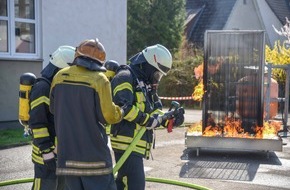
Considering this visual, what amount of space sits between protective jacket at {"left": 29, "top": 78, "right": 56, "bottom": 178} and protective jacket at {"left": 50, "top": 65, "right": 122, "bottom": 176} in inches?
16.5

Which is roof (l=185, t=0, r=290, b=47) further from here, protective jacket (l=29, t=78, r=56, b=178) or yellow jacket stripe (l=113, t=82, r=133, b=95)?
protective jacket (l=29, t=78, r=56, b=178)

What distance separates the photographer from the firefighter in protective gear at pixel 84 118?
320 centimetres

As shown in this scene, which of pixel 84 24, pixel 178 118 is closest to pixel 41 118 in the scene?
pixel 178 118

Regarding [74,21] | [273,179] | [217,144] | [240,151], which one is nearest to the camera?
[273,179]

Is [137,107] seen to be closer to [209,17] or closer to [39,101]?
[39,101]

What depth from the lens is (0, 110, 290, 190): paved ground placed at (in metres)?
6.29

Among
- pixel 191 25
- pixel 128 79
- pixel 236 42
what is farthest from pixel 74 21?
pixel 191 25

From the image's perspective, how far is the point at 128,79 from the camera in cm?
396

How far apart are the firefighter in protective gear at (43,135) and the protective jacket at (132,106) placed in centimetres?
60

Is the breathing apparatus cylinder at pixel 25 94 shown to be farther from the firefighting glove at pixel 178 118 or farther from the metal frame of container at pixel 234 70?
the metal frame of container at pixel 234 70

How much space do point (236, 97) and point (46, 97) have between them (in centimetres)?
516

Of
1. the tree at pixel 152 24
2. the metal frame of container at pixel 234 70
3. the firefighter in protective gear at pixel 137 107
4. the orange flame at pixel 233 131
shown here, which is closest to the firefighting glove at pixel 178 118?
the firefighter in protective gear at pixel 137 107

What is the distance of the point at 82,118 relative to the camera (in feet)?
10.5

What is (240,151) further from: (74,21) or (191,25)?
A: (191,25)
